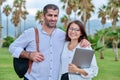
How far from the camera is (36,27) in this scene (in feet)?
15.4

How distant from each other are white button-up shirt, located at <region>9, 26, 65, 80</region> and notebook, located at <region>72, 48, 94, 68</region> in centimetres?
20

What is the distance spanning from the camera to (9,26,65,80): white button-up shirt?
180 inches

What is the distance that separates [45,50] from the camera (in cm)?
458

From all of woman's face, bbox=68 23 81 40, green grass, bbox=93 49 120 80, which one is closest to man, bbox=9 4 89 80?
woman's face, bbox=68 23 81 40

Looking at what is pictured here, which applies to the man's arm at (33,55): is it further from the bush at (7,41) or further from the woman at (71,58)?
the bush at (7,41)

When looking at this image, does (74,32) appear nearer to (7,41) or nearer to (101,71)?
(101,71)

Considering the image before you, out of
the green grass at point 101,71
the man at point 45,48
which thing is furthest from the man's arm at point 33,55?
the green grass at point 101,71

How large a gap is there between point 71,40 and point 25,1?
83.6m

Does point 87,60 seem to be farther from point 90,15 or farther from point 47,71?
point 90,15

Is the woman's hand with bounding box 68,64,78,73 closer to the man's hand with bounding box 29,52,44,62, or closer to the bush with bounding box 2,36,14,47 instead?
the man's hand with bounding box 29,52,44,62

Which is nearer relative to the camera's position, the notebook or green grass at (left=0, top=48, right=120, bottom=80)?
the notebook

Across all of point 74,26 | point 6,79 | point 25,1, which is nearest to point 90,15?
point 25,1

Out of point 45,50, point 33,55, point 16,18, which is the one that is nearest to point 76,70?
point 45,50

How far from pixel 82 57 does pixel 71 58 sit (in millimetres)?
134
